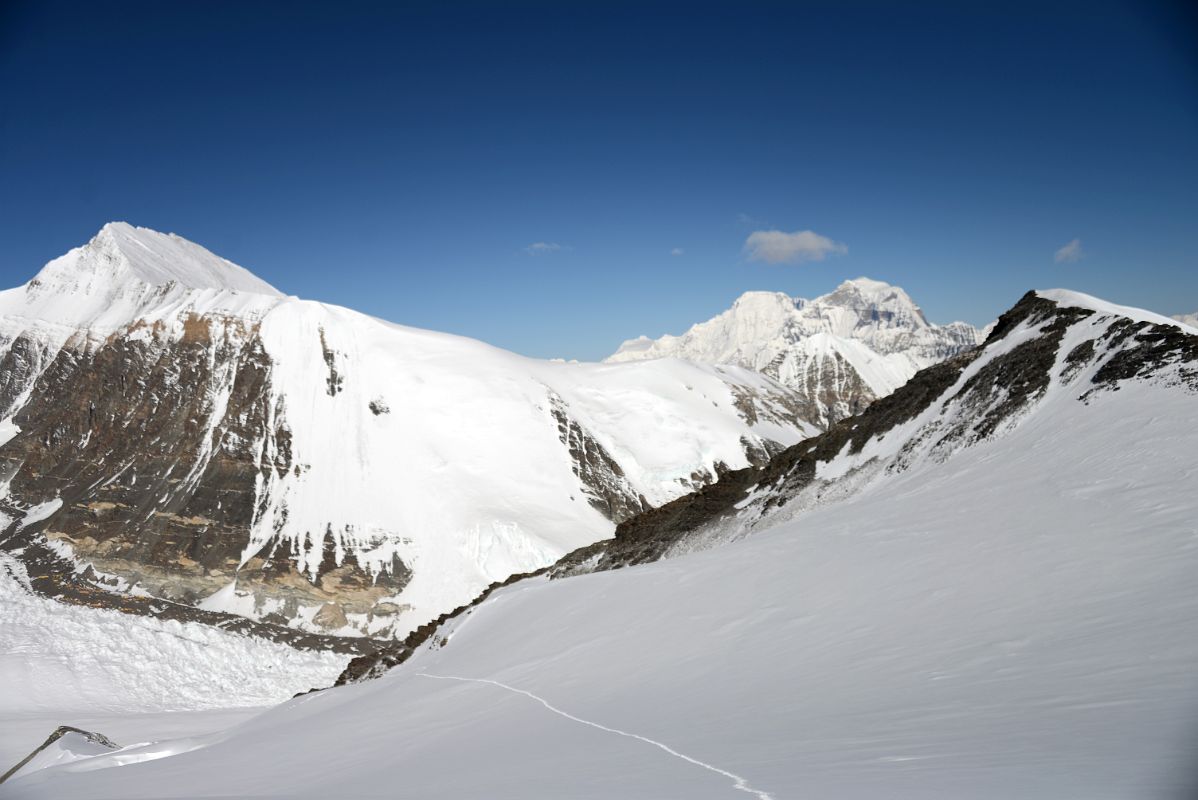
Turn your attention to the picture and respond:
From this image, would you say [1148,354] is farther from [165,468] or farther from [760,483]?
[165,468]

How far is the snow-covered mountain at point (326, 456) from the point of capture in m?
70.0

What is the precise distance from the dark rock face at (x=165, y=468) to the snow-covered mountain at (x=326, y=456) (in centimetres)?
28

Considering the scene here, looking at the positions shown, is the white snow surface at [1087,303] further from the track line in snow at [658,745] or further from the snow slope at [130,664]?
the snow slope at [130,664]

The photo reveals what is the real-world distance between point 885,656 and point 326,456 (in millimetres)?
86960

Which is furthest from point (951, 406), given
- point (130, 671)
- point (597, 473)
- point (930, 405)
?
point (597, 473)

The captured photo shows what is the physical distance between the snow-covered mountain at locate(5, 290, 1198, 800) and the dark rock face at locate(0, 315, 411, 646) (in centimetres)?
5001

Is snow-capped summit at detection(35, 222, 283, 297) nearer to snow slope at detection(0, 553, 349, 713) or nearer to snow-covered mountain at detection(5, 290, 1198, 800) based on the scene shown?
snow slope at detection(0, 553, 349, 713)

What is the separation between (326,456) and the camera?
86938 millimetres

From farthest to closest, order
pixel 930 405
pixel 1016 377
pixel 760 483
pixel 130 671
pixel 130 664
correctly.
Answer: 1. pixel 130 664
2. pixel 130 671
3. pixel 760 483
4. pixel 930 405
5. pixel 1016 377

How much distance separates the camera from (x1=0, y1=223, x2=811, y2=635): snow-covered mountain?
70.0 metres

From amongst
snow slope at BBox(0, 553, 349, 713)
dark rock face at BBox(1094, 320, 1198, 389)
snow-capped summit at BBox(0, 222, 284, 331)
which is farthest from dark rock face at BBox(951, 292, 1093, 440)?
snow-capped summit at BBox(0, 222, 284, 331)

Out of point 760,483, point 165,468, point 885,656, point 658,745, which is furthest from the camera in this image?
point 165,468

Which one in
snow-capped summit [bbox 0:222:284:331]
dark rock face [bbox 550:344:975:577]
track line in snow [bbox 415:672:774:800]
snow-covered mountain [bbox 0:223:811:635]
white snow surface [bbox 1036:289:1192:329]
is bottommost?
track line in snow [bbox 415:672:774:800]

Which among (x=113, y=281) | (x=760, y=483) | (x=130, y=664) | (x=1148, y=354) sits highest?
(x=113, y=281)
